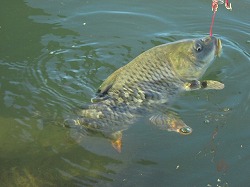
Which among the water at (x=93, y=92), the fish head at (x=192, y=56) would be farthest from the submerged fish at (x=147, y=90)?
the water at (x=93, y=92)

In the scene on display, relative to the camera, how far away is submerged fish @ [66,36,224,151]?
11.6ft

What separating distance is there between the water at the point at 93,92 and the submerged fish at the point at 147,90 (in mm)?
136

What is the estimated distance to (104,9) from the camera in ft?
18.0

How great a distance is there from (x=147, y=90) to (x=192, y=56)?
0.58 m

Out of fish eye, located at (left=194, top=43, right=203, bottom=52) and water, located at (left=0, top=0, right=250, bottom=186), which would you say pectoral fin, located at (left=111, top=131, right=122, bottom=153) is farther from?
fish eye, located at (left=194, top=43, right=203, bottom=52)

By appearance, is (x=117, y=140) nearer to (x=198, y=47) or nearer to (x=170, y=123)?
(x=170, y=123)

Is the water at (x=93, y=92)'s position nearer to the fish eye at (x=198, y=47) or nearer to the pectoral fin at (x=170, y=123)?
the pectoral fin at (x=170, y=123)

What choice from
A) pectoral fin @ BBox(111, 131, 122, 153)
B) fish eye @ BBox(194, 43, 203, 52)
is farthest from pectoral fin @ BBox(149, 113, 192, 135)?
fish eye @ BBox(194, 43, 203, 52)

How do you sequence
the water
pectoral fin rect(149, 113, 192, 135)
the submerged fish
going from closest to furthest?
1. the water
2. the submerged fish
3. pectoral fin rect(149, 113, 192, 135)

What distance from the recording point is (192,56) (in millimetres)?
3955

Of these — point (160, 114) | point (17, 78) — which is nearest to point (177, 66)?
point (160, 114)

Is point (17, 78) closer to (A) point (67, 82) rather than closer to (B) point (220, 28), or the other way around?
(A) point (67, 82)

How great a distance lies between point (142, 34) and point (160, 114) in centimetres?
155

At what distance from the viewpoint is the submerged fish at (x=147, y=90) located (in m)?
3.53
